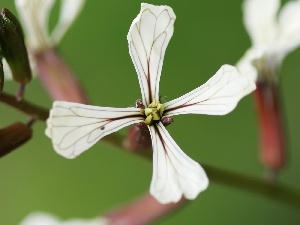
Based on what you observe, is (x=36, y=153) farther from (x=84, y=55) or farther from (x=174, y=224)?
(x=174, y=224)

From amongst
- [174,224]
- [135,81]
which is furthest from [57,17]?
[174,224]

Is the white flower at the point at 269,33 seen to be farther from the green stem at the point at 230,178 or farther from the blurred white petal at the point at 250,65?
the green stem at the point at 230,178

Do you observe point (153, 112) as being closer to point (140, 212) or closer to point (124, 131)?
point (140, 212)

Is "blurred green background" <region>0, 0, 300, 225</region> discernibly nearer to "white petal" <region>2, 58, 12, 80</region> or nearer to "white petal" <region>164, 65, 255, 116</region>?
"white petal" <region>2, 58, 12, 80</region>

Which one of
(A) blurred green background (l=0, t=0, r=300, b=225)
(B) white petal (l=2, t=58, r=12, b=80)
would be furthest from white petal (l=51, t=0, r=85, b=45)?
(A) blurred green background (l=0, t=0, r=300, b=225)

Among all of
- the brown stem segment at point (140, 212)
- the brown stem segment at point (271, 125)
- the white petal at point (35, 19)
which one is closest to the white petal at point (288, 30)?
the brown stem segment at point (271, 125)

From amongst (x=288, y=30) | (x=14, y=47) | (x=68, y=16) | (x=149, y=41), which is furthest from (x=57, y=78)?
(x=288, y=30)
